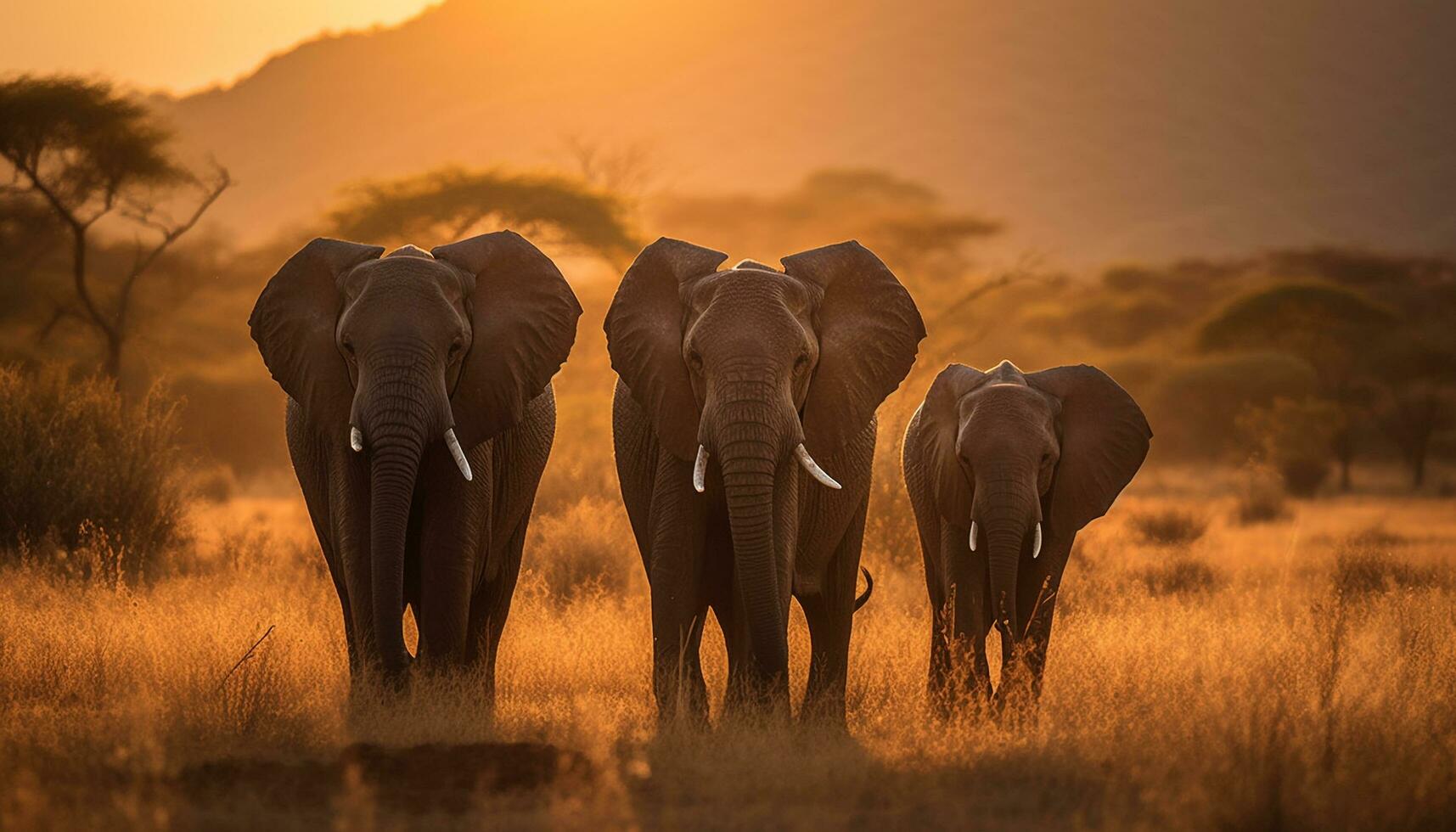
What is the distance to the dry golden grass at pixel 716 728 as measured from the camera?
22.2 feet

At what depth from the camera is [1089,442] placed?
967cm

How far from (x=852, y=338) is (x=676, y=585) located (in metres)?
1.50

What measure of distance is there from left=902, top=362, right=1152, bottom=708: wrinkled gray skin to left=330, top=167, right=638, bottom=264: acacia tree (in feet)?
71.0

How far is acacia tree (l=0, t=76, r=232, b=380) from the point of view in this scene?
89.7 feet

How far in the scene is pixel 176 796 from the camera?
666cm

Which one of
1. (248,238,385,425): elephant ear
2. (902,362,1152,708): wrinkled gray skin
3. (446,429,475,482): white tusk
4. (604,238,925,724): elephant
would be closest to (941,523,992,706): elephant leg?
(902,362,1152,708): wrinkled gray skin

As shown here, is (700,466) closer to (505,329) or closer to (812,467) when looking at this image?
(812,467)

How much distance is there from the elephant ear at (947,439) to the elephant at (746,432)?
595mm

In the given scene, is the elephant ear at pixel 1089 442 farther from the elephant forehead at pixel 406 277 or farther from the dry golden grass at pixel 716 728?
the elephant forehead at pixel 406 277

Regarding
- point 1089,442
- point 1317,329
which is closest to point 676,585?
point 1089,442

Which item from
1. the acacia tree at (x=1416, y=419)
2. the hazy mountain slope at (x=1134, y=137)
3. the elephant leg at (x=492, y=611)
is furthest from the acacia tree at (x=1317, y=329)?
the hazy mountain slope at (x=1134, y=137)

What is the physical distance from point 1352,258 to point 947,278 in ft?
54.8

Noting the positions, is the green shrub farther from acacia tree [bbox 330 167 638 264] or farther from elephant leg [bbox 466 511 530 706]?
acacia tree [bbox 330 167 638 264]

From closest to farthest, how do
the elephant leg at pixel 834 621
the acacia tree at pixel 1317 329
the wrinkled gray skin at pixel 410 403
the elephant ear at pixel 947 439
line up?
the wrinkled gray skin at pixel 410 403
the elephant leg at pixel 834 621
the elephant ear at pixel 947 439
the acacia tree at pixel 1317 329
